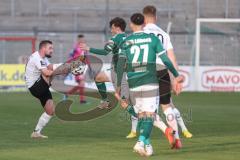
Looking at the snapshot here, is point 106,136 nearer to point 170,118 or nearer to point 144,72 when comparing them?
point 170,118

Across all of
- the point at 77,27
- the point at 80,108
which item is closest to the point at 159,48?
the point at 80,108

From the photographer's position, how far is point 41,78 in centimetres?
1441

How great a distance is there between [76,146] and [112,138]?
5.45ft

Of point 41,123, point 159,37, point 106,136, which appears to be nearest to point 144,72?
point 159,37

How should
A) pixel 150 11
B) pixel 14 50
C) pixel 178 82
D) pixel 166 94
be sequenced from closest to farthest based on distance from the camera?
pixel 178 82 → pixel 150 11 → pixel 166 94 → pixel 14 50

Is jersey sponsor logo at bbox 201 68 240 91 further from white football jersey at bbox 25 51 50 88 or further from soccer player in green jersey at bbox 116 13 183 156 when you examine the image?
soccer player in green jersey at bbox 116 13 183 156

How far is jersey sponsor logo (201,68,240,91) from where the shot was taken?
101 ft

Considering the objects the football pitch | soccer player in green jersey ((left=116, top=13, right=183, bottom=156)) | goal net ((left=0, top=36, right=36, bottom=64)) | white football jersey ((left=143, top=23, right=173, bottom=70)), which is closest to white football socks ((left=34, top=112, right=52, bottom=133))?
the football pitch

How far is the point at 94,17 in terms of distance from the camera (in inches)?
1542

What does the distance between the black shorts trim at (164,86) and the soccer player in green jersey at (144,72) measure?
3.26 ft

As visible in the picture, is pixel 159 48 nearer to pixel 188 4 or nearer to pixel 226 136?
pixel 226 136

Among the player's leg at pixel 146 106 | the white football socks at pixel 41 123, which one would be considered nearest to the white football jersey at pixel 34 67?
the white football socks at pixel 41 123

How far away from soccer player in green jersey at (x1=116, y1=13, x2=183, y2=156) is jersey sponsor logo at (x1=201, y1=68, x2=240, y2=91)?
65.3 feet

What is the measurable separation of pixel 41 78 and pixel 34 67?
1.01ft
